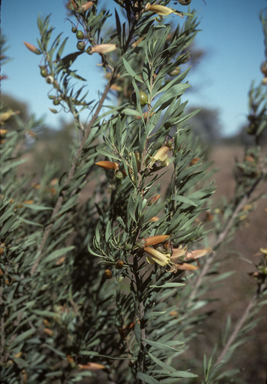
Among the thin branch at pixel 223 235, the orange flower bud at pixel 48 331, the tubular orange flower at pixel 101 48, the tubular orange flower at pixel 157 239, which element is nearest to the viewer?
the tubular orange flower at pixel 157 239

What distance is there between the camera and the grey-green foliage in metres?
0.29

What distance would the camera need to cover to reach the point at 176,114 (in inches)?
11.4

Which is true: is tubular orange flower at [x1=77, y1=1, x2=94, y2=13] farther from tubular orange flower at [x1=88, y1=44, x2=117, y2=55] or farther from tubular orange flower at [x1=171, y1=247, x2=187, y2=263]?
tubular orange flower at [x1=171, y1=247, x2=187, y2=263]

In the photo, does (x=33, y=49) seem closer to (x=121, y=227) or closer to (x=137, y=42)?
(x=137, y=42)

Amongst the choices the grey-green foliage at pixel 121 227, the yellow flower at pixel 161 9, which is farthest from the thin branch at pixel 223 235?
the yellow flower at pixel 161 9

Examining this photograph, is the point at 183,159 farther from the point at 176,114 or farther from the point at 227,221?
the point at 227,221

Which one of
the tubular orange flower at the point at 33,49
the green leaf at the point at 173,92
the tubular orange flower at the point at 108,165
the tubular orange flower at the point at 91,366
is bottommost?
the tubular orange flower at the point at 91,366

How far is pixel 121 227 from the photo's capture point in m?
0.36

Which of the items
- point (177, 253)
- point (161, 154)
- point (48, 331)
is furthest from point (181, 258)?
point (48, 331)

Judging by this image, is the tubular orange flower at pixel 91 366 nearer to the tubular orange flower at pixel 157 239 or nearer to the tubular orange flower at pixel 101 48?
the tubular orange flower at pixel 157 239

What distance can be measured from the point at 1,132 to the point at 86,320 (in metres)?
0.45

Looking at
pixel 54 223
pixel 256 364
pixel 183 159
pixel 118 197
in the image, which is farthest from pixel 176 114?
pixel 256 364

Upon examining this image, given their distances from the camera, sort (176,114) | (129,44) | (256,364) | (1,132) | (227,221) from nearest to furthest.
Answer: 1. (176,114)
2. (129,44)
3. (1,132)
4. (227,221)
5. (256,364)

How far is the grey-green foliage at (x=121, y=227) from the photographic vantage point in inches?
11.6
